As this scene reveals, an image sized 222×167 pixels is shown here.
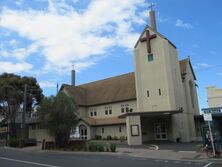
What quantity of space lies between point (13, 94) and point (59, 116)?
63.5 ft

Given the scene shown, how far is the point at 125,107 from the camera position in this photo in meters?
47.6

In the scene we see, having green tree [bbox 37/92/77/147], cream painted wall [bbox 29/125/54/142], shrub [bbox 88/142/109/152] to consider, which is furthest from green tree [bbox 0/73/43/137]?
shrub [bbox 88/142/109/152]

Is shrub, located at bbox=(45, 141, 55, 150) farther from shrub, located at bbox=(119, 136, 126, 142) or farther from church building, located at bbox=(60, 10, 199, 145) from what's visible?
shrub, located at bbox=(119, 136, 126, 142)

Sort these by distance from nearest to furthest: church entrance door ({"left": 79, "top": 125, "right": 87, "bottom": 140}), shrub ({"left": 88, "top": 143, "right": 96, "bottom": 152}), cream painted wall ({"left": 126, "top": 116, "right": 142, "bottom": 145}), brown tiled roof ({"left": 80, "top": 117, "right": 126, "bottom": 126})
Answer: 1. shrub ({"left": 88, "top": 143, "right": 96, "bottom": 152})
2. cream painted wall ({"left": 126, "top": 116, "right": 142, "bottom": 145})
3. brown tiled roof ({"left": 80, "top": 117, "right": 126, "bottom": 126})
4. church entrance door ({"left": 79, "top": 125, "right": 87, "bottom": 140})

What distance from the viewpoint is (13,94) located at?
49.0m

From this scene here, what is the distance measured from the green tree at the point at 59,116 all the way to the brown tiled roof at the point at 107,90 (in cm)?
1295

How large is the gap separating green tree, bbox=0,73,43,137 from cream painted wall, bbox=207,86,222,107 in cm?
3143

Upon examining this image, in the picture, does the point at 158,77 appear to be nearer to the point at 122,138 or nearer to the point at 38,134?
the point at 122,138

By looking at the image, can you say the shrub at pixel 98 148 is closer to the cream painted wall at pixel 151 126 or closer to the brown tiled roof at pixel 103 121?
the cream painted wall at pixel 151 126

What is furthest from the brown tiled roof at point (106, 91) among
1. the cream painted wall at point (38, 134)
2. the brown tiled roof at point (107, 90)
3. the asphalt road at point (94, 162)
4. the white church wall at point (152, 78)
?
the asphalt road at point (94, 162)

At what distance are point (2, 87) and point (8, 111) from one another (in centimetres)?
510

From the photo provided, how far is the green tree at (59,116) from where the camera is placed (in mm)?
32844

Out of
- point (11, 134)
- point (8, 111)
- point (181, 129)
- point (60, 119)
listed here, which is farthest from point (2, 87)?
point (181, 129)

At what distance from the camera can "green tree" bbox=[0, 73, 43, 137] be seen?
49166 millimetres
